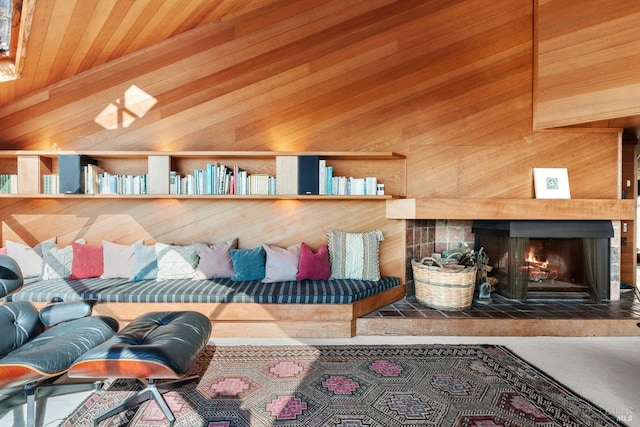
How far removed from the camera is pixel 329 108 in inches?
156

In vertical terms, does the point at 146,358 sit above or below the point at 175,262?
below

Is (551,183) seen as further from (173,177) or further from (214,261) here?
(173,177)

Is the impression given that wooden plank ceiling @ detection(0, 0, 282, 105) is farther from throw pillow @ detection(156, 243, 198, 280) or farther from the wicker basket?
the wicker basket

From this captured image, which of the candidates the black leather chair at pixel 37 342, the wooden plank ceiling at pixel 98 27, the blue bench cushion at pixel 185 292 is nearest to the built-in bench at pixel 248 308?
the blue bench cushion at pixel 185 292

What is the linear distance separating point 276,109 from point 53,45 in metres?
2.19

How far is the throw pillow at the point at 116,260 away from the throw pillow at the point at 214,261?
27.7 inches

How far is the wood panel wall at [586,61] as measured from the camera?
3230 mm

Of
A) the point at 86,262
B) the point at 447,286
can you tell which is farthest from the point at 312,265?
the point at 86,262

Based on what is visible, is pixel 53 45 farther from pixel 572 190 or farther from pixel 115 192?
pixel 572 190

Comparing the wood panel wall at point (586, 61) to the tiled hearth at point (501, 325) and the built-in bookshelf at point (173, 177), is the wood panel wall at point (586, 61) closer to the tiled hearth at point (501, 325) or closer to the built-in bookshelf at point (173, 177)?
the built-in bookshelf at point (173, 177)

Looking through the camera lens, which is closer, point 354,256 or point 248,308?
point 248,308

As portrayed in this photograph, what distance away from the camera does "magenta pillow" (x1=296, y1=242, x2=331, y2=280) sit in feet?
12.1

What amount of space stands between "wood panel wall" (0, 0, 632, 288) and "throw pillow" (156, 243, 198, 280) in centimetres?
31

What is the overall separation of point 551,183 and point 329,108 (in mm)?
2719
